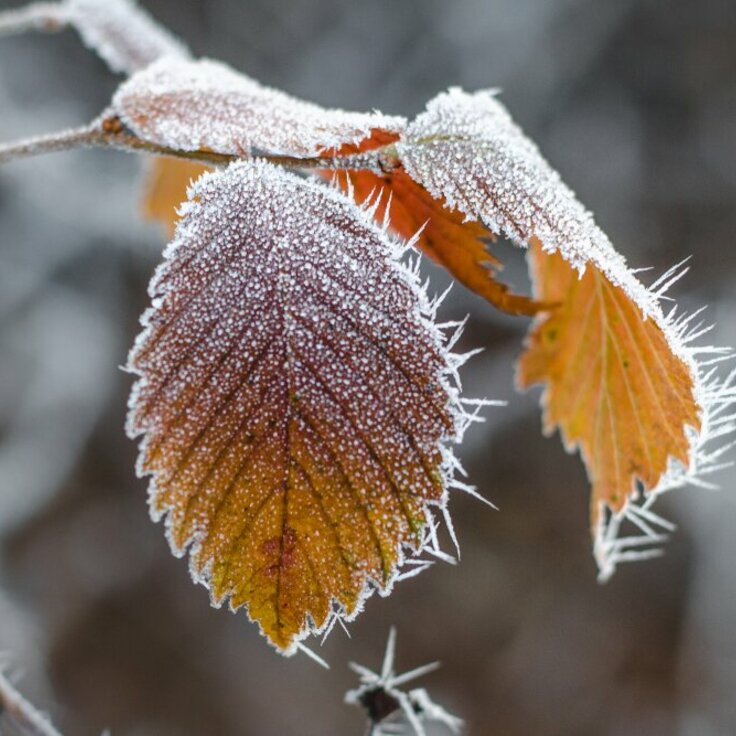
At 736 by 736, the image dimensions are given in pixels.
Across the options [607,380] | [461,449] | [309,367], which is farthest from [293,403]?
[461,449]

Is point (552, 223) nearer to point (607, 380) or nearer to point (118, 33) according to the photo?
point (607, 380)

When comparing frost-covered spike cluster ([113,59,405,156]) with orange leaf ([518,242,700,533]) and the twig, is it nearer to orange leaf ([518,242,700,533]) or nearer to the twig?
the twig

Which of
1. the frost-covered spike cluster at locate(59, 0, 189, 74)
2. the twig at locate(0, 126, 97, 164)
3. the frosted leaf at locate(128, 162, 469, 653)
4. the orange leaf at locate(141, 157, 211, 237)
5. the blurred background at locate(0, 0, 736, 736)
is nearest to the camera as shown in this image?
the frosted leaf at locate(128, 162, 469, 653)

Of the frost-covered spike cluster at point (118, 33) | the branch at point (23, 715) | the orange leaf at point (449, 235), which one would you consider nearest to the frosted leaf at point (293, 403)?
the orange leaf at point (449, 235)

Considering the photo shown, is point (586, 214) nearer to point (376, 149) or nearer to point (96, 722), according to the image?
point (376, 149)

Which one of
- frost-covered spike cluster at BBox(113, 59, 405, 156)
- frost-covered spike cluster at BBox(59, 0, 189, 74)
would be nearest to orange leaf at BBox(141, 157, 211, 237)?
frost-covered spike cluster at BBox(59, 0, 189, 74)

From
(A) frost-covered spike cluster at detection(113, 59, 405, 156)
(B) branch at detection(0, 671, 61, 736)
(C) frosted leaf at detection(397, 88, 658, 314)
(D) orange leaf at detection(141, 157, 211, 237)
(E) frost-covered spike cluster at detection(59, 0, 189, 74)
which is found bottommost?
(B) branch at detection(0, 671, 61, 736)
